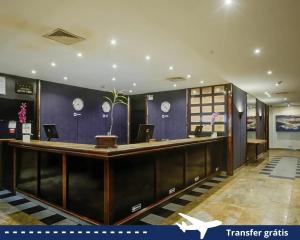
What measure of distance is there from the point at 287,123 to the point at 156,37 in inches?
565

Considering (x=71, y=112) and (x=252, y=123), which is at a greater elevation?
(x=71, y=112)

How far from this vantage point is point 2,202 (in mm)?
4125

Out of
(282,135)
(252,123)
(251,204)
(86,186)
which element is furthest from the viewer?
(282,135)

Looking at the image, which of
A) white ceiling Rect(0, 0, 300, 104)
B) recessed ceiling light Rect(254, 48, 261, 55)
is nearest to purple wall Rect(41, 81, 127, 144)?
white ceiling Rect(0, 0, 300, 104)

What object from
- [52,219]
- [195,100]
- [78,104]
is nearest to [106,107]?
[78,104]

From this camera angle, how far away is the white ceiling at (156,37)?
287 cm

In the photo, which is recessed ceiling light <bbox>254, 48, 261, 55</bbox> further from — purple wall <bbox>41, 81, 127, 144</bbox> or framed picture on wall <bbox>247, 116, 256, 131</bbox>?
framed picture on wall <bbox>247, 116, 256, 131</bbox>

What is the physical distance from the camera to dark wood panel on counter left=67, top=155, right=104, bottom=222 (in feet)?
9.70

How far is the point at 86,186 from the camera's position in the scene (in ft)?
10.2

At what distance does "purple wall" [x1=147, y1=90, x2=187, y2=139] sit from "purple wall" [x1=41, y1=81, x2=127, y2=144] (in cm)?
196

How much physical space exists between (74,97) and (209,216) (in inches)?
258

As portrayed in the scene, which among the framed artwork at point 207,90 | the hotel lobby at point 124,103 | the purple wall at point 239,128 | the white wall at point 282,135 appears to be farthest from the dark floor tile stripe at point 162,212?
the white wall at point 282,135

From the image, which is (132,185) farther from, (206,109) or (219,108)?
(206,109)

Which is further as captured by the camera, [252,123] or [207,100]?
[252,123]
